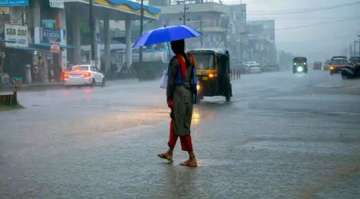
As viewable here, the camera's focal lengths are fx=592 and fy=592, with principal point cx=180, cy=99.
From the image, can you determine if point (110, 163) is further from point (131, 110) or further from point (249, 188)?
point (131, 110)

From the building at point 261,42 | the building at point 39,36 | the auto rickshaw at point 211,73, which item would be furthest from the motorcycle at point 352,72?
the building at point 261,42

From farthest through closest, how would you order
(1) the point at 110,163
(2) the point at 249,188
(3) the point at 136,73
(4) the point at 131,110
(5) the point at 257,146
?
(3) the point at 136,73, (4) the point at 131,110, (5) the point at 257,146, (1) the point at 110,163, (2) the point at 249,188

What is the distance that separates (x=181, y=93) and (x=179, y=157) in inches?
51.8

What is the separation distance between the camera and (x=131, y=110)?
61.7 ft

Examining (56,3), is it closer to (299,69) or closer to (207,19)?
(299,69)

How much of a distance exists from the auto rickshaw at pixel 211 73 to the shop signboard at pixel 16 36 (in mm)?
22793

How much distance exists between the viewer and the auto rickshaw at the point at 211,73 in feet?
76.6

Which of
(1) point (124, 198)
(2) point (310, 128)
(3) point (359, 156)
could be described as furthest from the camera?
(2) point (310, 128)

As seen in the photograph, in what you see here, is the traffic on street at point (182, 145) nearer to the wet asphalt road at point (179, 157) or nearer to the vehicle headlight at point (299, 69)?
the wet asphalt road at point (179, 157)

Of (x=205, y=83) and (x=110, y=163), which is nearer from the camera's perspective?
(x=110, y=163)

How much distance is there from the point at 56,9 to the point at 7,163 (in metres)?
46.5

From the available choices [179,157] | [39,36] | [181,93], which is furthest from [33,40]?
[181,93]

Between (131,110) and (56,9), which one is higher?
(56,9)

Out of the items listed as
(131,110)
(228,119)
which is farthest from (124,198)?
(131,110)
